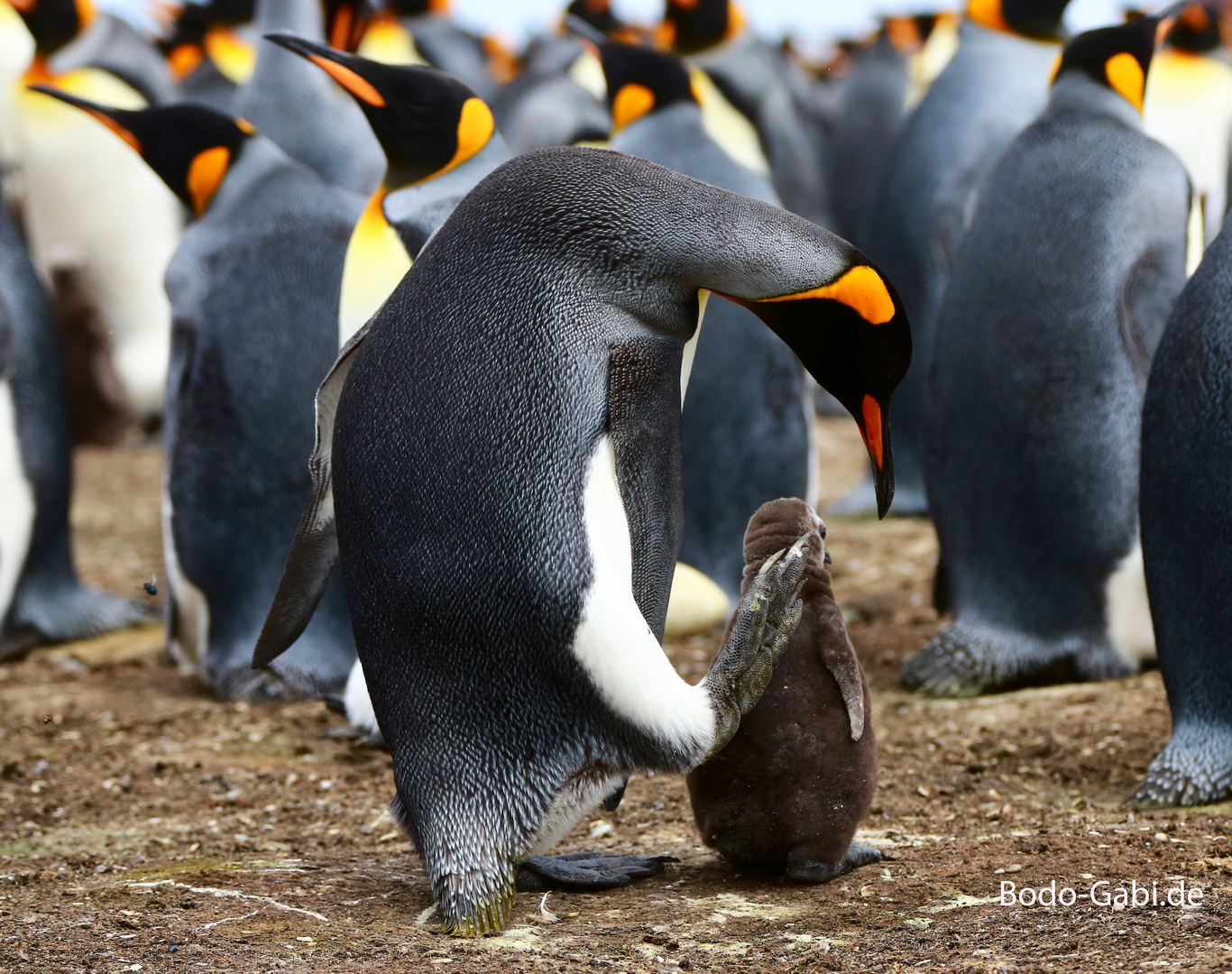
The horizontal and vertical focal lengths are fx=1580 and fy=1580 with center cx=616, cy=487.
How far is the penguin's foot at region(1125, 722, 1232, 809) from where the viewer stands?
3.37 m

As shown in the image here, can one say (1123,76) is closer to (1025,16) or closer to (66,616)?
(1025,16)

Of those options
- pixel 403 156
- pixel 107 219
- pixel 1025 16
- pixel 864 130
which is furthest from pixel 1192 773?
pixel 864 130

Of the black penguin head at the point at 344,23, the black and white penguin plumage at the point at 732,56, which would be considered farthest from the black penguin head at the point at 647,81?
the black penguin head at the point at 344,23

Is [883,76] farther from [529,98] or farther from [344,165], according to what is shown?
[344,165]

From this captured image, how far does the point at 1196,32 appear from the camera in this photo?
822cm

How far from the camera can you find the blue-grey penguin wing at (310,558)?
3.07m

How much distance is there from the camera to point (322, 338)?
5027 millimetres

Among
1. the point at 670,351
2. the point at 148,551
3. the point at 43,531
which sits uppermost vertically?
the point at 670,351

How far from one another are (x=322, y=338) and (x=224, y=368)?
0.33 metres

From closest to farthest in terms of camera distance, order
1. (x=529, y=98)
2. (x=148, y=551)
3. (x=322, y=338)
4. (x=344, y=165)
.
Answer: (x=322, y=338), (x=344, y=165), (x=148, y=551), (x=529, y=98)

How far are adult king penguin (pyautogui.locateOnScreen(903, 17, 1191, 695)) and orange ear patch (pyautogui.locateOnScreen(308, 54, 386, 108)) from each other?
6.33 ft

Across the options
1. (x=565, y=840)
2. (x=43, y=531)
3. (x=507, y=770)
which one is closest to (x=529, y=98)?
(x=43, y=531)

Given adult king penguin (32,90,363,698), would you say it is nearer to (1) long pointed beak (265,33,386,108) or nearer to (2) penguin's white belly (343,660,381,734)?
(2) penguin's white belly (343,660,381,734)

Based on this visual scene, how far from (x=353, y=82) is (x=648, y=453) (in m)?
2.03
